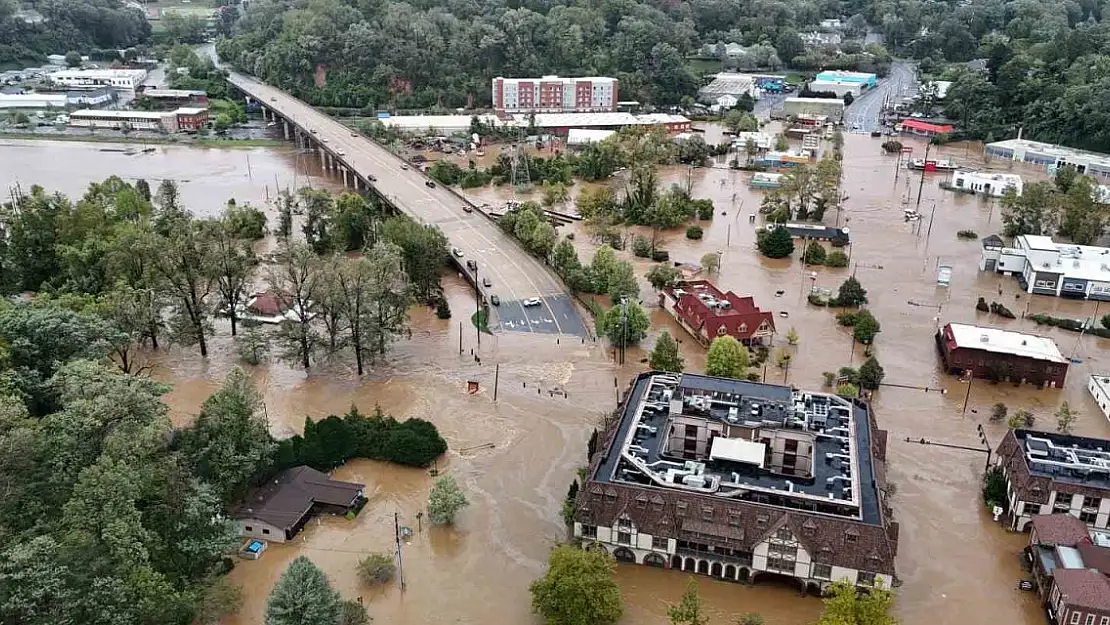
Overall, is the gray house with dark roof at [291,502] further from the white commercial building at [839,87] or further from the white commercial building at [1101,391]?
the white commercial building at [839,87]

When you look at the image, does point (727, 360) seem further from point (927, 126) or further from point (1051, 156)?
point (927, 126)

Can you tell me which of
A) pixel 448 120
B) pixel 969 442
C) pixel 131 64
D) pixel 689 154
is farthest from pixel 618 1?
pixel 969 442

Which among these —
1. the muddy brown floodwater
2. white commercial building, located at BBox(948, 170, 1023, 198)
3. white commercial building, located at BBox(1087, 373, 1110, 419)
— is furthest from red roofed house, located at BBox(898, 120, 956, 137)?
white commercial building, located at BBox(1087, 373, 1110, 419)

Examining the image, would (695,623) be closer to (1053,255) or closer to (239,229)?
(1053,255)

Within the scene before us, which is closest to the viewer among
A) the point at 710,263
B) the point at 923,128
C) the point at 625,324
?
the point at 625,324

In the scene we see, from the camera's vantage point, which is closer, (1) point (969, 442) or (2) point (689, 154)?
(1) point (969, 442)

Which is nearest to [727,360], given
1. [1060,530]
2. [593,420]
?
[593,420]
